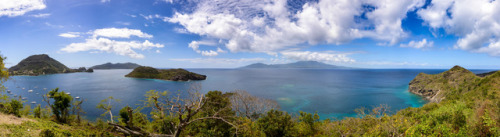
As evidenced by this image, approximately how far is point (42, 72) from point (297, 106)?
21341 cm

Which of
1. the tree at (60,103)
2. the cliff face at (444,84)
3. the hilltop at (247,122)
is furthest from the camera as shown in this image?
the cliff face at (444,84)

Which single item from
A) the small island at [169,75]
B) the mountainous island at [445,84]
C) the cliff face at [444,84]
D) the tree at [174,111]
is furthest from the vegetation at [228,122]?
the small island at [169,75]

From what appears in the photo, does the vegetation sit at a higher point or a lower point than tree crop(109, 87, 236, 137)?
lower

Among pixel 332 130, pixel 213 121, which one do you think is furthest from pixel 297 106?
pixel 213 121

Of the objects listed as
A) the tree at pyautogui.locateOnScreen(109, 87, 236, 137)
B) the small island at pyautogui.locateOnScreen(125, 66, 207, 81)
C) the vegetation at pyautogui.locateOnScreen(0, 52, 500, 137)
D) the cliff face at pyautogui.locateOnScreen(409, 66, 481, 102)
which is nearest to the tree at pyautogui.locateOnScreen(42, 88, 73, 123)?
the vegetation at pyautogui.locateOnScreen(0, 52, 500, 137)

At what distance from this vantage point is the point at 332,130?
20.3 meters

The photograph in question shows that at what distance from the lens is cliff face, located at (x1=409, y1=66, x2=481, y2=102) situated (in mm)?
51781

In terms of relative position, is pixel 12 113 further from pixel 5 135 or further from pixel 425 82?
pixel 425 82

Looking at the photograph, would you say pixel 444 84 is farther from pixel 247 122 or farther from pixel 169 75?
pixel 169 75

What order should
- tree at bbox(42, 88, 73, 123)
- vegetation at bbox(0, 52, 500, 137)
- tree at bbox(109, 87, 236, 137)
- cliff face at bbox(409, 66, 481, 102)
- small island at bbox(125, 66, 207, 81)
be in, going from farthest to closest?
small island at bbox(125, 66, 207, 81)
cliff face at bbox(409, 66, 481, 102)
tree at bbox(42, 88, 73, 123)
vegetation at bbox(0, 52, 500, 137)
tree at bbox(109, 87, 236, 137)

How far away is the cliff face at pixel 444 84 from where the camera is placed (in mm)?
51781

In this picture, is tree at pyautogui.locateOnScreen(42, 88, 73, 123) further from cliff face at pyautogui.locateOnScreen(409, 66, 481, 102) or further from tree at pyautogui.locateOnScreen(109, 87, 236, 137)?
cliff face at pyautogui.locateOnScreen(409, 66, 481, 102)

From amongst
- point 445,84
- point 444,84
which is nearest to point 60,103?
point 445,84

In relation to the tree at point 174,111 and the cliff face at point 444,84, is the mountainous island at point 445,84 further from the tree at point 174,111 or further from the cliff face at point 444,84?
the tree at point 174,111
